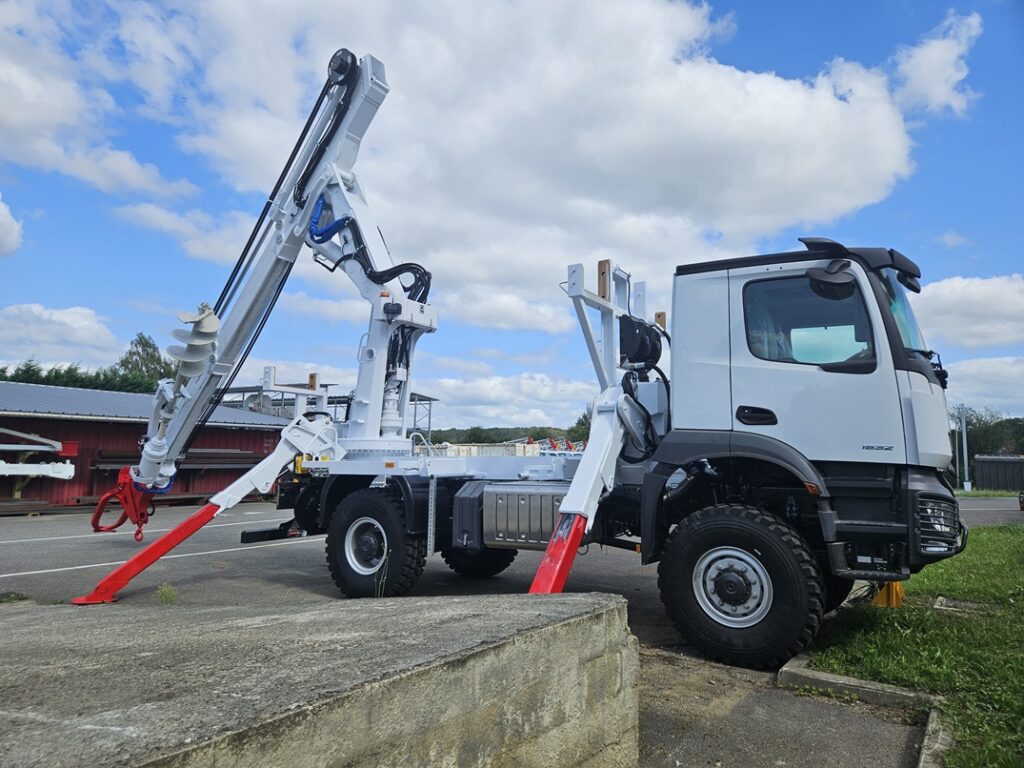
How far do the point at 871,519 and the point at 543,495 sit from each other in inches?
112

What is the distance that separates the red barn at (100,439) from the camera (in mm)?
20234

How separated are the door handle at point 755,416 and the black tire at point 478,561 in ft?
14.3

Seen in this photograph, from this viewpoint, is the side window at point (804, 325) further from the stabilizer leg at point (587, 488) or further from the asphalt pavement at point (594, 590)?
the asphalt pavement at point (594, 590)

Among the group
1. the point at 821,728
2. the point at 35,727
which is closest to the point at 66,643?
the point at 35,727

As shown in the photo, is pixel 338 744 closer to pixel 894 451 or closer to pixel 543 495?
pixel 894 451

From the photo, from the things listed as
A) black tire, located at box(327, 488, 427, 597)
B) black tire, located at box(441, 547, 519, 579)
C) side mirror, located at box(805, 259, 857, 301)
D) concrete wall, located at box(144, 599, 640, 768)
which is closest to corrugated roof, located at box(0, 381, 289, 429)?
black tire, located at box(441, 547, 519, 579)

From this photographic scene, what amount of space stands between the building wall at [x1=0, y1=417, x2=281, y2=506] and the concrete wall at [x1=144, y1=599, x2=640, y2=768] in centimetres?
1738

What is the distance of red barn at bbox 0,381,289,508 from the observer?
20.2m

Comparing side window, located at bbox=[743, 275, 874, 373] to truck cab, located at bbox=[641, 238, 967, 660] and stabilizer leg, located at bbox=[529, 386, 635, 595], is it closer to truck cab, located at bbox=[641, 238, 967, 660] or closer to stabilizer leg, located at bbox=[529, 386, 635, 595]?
truck cab, located at bbox=[641, 238, 967, 660]

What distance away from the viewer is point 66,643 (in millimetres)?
3475

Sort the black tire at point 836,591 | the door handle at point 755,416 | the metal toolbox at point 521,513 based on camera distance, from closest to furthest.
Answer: the door handle at point 755,416, the black tire at point 836,591, the metal toolbox at point 521,513

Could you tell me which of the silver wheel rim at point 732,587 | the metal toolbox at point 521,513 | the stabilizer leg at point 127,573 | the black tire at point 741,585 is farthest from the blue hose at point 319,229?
the silver wheel rim at point 732,587

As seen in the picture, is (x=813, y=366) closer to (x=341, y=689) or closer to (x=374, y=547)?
(x=341, y=689)

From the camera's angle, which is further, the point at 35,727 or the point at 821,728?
the point at 821,728
